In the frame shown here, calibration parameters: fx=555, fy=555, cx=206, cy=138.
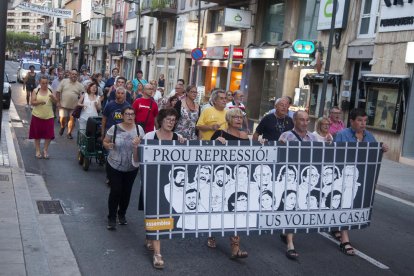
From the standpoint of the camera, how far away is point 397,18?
16562mm

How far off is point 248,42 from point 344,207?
21113 millimetres

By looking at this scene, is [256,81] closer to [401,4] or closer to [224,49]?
[224,49]

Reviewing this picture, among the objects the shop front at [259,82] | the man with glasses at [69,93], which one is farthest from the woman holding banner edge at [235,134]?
the shop front at [259,82]

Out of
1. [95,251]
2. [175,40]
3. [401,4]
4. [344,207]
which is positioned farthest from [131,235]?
[175,40]

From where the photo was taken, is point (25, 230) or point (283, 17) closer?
point (25, 230)

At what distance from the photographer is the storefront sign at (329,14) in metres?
19.1

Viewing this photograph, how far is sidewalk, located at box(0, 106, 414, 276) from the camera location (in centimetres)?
518

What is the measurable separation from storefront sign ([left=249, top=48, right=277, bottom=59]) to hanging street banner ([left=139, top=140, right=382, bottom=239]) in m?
17.4

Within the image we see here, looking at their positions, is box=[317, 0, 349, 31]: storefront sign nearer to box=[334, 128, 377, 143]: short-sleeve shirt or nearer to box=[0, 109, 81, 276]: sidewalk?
→ box=[334, 128, 377, 143]: short-sleeve shirt

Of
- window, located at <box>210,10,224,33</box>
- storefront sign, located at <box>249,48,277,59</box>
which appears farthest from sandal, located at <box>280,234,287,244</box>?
window, located at <box>210,10,224,33</box>

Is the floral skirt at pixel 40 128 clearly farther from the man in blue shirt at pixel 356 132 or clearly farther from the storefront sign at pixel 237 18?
the storefront sign at pixel 237 18

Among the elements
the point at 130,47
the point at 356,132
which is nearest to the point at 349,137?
the point at 356,132

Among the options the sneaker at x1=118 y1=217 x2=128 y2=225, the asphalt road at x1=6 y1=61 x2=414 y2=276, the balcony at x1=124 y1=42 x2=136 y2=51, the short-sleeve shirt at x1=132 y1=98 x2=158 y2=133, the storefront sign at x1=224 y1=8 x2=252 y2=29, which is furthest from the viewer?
the balcony at x1=124 y1=42 x2=136 y2=51

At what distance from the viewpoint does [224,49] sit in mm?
28078
